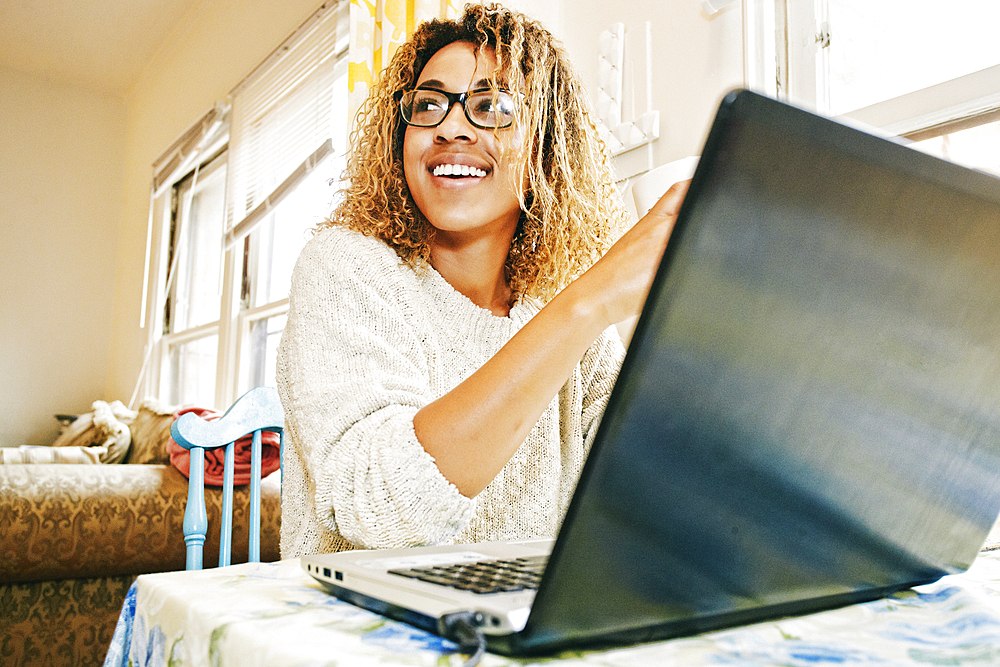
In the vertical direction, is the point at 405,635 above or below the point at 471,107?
below

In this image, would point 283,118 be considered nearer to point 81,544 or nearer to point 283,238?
point 283,238

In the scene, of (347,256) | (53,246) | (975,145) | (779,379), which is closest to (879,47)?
(975,145)

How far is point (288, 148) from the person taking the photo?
9.60ft

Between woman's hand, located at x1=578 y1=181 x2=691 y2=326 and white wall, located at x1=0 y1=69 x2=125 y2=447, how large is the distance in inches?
190

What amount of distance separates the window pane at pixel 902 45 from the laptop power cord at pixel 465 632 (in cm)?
128

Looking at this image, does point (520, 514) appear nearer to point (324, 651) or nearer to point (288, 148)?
point (324, 651)

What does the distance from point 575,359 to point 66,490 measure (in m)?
1.76

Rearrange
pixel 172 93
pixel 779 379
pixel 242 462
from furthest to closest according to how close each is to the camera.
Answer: pixel 172 93 → pixel 242 462 → pixel 779 379

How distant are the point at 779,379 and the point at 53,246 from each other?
5216 millimetres

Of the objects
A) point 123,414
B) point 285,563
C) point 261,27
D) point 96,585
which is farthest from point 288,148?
point 285,563

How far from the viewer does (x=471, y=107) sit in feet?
3.18

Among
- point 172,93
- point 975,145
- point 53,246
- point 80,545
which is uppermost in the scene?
point 172,93

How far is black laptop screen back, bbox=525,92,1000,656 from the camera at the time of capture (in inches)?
9.5

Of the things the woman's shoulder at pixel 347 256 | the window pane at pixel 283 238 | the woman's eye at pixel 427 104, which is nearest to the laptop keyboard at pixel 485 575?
the woman's shoulder at pixel 347 256
